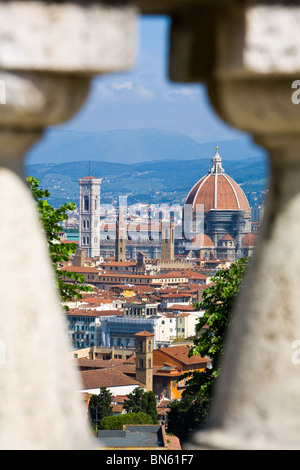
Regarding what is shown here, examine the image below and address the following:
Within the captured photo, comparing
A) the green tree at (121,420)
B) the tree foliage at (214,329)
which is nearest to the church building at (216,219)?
the green tree at (121,420)

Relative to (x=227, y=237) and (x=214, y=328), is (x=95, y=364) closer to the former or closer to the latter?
(x=214, y=328)

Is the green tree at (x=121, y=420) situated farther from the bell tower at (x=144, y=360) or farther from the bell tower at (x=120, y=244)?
the bell tower at (x=120, y=244)

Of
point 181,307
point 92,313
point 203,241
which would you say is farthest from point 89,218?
point 92,313

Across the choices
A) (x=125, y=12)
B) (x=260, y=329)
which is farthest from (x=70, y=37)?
(x=260, y=329)

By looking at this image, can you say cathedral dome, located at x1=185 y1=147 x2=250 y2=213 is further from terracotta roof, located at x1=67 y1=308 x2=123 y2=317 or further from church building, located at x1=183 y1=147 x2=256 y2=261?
terracotta roof, located at x1=67 y1=308 x2=123 y2=317

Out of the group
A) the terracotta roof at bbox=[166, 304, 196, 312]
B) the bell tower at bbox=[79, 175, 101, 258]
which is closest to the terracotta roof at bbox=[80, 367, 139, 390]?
the terracotta roof at bbox=[166, 304, 196, 312]

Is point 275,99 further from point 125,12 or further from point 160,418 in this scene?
point 160,418
